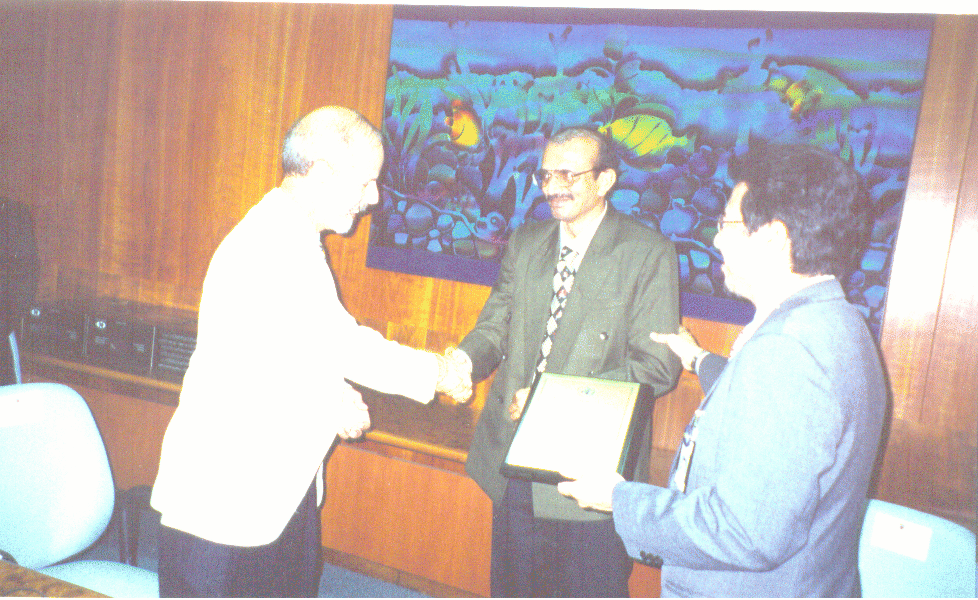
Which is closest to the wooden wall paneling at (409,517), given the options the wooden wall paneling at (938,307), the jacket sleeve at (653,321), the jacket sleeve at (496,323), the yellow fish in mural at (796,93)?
the jacket sleeve at (496,323)

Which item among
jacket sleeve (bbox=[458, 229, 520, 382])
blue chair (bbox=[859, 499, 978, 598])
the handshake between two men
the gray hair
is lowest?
blue chair (bbox=[859, 499, 978, 598])

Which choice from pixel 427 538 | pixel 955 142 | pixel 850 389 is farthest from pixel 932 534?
pixel 427 538

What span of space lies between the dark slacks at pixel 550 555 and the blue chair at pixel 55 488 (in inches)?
40.3

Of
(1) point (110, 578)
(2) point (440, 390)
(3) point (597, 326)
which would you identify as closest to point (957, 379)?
(3) point (597, 326)

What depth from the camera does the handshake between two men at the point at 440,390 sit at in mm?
1516

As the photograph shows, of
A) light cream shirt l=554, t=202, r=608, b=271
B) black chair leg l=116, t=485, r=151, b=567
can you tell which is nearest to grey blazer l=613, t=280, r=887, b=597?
light cream shirt l=554, t=202, r=608, b=271

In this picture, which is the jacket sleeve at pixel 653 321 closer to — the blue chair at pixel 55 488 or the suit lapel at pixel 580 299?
the suit lapel at pixel 580 299

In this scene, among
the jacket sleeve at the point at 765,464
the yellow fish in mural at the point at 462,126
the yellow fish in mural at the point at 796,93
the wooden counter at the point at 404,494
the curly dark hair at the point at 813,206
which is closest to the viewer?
the jacket sleeve at the point at 765,464

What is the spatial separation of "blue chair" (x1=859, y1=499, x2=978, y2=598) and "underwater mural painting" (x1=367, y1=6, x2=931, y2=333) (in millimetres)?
987

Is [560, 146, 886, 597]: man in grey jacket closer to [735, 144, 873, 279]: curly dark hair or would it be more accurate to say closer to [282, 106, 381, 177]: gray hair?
[735, 144, 873, 279]: curly dark hair

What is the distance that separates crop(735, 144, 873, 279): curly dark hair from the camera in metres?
1.04

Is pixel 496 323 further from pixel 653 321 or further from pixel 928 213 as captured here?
pixel 928 213

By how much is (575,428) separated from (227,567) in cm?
86

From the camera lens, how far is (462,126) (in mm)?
2682
